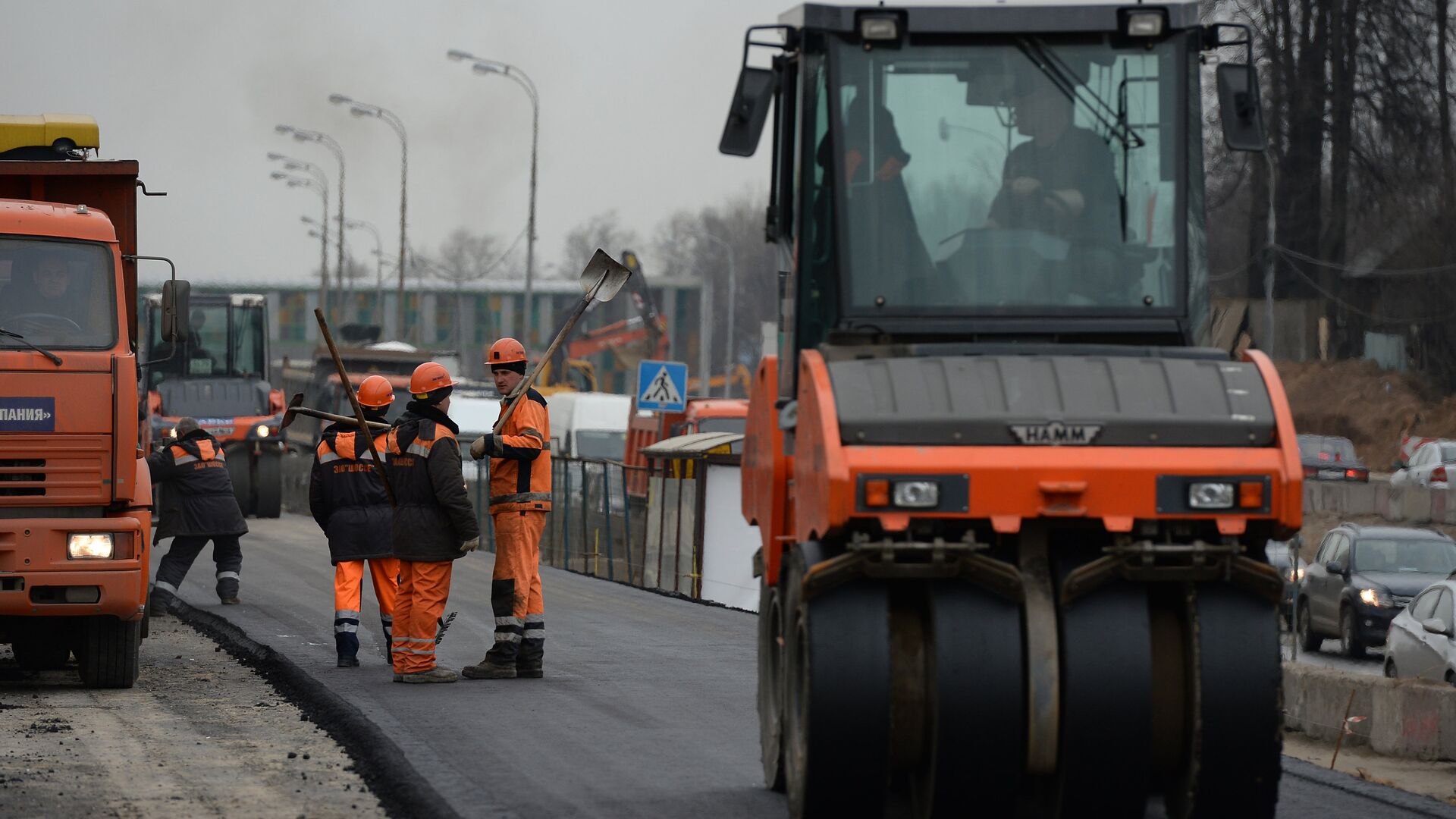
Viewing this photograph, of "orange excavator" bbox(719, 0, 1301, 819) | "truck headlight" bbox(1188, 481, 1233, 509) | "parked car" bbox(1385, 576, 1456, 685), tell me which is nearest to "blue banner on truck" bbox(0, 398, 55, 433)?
"orange excavator" bbox(719, 0, 1301, 819)

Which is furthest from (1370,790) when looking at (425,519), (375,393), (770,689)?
(375,393)

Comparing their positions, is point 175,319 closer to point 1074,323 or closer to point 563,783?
point 563,783

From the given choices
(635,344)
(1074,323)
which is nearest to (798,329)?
(1074,323)

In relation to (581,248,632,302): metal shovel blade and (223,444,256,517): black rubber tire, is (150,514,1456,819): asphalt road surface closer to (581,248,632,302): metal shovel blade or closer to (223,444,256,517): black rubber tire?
(581,248,632,302): metal shovel blade

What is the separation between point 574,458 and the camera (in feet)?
93.0

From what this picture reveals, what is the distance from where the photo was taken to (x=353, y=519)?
526 inches

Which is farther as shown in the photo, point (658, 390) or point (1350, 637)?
point (658, 390)

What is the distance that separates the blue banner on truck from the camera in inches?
460

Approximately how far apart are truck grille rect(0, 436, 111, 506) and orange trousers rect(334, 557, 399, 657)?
1.89m

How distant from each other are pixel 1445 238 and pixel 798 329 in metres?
48.6

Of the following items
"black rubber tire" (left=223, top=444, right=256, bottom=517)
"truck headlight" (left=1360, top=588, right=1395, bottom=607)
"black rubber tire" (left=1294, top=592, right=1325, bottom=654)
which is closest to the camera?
"truck headlight" (left=1360, top=588, right=1395, bottom=607)

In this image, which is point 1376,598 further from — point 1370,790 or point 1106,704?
point 1106,704

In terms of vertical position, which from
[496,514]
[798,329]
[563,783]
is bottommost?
[563,783]

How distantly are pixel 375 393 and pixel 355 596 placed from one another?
52.6 inches
